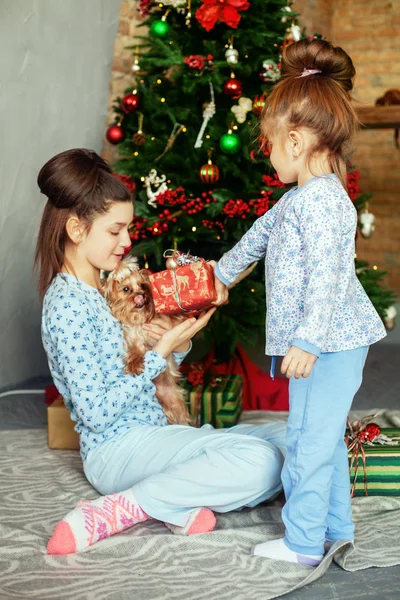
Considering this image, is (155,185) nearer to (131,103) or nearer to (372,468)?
(131,103)

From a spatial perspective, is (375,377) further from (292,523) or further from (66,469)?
(292,523)

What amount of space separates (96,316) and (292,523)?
Result: 770mm

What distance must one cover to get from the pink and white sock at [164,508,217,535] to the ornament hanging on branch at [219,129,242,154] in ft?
5.42

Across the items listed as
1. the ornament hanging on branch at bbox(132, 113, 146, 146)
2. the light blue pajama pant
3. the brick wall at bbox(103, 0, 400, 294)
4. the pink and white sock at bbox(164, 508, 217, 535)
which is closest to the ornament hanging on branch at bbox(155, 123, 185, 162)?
the ornament hanging on branch at bbox(132, 113, 146, 146)

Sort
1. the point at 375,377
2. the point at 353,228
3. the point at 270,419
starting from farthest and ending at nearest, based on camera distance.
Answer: the point at 375,377 < the point at 270,419 < the point at 353,228

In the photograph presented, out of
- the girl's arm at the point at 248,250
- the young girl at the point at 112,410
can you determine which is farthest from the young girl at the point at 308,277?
the young girl at the point at 112,410

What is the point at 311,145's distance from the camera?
1688 mm

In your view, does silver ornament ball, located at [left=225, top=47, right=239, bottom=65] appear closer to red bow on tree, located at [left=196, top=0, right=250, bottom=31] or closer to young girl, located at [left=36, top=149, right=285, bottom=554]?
red bow on tree, located at [left=196, top=0, right=250, bottom=31]

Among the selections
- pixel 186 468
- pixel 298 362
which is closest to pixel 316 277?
pixel 298 362

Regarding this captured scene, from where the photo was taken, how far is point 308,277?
160 cm

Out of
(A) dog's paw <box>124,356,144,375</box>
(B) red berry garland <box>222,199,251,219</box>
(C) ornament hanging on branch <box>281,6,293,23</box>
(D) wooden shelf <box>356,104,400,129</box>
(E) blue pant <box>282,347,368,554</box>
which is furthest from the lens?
(D) wooden shelf <box>356,104,400,129</box>

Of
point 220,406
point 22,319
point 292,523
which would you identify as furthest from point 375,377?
point 292,523

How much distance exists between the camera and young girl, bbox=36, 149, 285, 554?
1.86 m

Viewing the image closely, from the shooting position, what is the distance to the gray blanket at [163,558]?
158 centimetres
